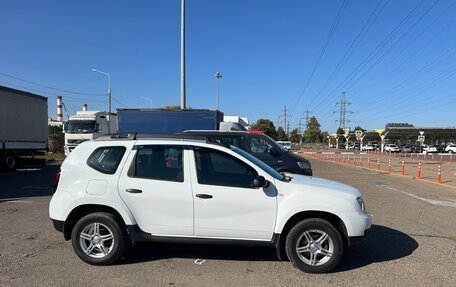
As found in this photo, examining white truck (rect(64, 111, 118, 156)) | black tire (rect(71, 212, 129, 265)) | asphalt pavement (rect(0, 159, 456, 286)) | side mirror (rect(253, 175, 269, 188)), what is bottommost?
asphalt pavement (rect(0, 159, 456, 286))

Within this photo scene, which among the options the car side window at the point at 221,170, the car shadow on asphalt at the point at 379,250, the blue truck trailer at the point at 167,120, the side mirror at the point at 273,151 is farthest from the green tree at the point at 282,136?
the car side window at the point at 221,170

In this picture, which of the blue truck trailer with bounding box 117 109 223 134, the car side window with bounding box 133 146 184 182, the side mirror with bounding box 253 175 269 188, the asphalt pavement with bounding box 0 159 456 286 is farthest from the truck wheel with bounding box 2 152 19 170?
the side mirror with bounding box 253 175 269 188

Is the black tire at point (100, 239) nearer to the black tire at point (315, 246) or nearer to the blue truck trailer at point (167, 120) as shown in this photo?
the black tire at point (315, 246)

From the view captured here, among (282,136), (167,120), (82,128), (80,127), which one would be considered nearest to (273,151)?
(167,120)

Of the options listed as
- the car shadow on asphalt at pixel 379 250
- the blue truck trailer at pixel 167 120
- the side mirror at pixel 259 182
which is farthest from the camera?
the blue truck trailer at pixel 167 120

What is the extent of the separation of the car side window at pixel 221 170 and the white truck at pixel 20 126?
16.3m

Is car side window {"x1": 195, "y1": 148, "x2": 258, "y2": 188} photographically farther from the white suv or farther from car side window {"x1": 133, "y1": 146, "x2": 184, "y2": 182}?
car side window {"x1": 133, "y1": 146, "x2": 184, "y2": 182}

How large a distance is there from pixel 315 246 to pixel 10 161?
18.1 meters

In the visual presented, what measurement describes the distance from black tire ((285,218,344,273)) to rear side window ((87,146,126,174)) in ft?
8.36

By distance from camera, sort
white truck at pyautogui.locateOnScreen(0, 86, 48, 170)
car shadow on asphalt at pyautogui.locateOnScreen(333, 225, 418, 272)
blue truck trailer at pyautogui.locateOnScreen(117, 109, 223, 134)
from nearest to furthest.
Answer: car shadow on asphalt at pyautogui.locateOnScreen(333, 225, 418, 272), white truck at pyautogui.locateOnScreen(0, 86, 48, 170), blue truck trailer at pyautogui.locateOnScreen(117, 109, 223, 134)

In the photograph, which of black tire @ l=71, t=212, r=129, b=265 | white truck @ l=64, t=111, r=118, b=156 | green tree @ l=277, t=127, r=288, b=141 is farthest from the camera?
green tree @ l=277, t=127, r=288, b=141

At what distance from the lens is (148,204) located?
5105 millimetres

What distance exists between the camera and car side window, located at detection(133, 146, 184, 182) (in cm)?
520

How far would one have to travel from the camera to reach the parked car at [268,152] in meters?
11.0
